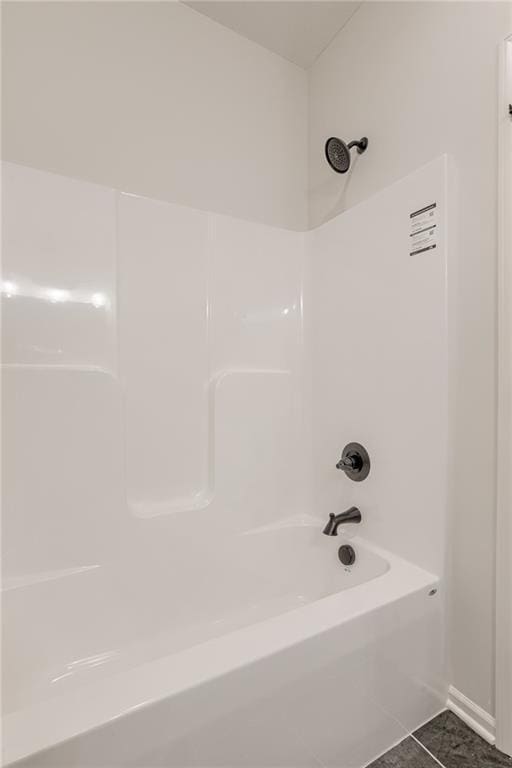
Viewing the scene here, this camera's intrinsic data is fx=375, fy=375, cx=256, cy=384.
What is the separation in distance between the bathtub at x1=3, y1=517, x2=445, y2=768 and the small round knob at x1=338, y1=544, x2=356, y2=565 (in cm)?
3

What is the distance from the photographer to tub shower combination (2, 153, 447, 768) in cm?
101

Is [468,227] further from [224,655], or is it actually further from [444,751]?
[444,751]

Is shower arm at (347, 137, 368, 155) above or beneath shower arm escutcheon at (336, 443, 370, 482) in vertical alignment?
above

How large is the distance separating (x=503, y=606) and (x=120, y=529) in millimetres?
1314

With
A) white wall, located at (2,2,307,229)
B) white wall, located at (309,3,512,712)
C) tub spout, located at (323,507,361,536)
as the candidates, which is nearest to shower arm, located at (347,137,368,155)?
white wall, located at (309,3,512,712)

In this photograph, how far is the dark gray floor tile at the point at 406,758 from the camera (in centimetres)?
109

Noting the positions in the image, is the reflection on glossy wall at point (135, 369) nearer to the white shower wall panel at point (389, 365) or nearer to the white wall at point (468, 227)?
the white shower wall panel at point (389, 365)

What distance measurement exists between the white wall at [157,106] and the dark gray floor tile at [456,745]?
6.98 ft

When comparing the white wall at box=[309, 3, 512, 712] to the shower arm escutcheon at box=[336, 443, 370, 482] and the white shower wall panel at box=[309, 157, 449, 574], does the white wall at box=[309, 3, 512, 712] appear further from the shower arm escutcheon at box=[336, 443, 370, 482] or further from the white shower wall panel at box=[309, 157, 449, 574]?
the shower arm escutcheon at box=[336, 443, 370, 482]

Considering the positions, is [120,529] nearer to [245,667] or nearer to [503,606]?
[245,667]

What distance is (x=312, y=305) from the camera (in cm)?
190

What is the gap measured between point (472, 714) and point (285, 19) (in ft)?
9.48

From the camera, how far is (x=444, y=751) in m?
1.12

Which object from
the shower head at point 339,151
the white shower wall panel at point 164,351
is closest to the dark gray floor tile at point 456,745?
the white shower wall panel at point 164,351
